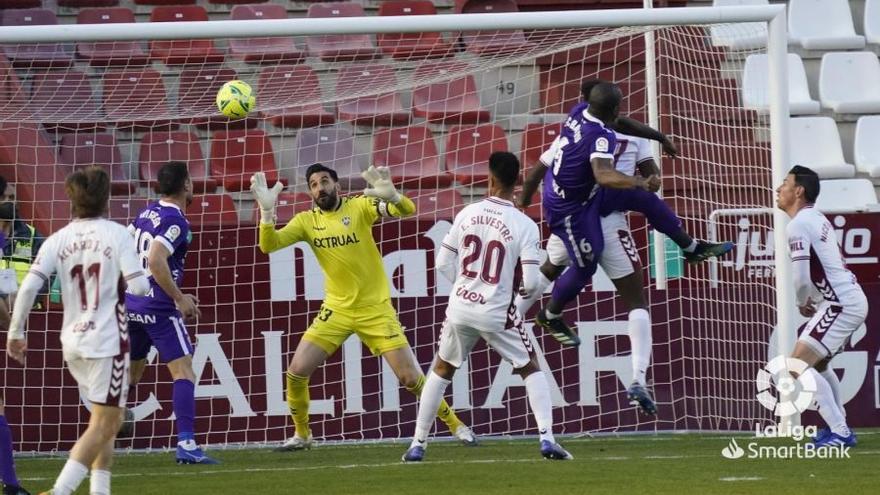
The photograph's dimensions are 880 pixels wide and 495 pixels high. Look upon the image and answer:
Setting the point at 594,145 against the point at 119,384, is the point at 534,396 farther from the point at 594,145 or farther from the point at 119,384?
the point at 119,384

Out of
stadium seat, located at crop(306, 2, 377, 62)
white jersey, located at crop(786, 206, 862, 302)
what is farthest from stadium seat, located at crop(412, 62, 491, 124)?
white jersey, located at crop(786, 206, 862, 302)

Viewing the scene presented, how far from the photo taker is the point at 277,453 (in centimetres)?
1102

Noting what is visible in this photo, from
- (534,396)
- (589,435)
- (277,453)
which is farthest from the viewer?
(589,435)

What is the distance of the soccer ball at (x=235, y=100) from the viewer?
1106 cm

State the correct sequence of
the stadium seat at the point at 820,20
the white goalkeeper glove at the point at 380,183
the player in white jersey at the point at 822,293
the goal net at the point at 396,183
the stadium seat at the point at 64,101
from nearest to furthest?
the white goalkeeper glove at the point at 380,183
the player in white jersey at the point at 822,293
the goal net at the point at 396,183
the stadium seat at the point at 64,101
the stadium seat at the point at 820,20

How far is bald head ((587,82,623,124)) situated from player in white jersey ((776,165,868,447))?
130 centimetres

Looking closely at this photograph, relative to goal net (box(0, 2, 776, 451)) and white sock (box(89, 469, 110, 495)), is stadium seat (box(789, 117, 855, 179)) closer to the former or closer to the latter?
goal net (box(0, 2, 776, 451))

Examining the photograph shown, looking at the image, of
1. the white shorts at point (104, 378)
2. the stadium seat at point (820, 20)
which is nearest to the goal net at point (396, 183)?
the stadium seat at point (820, 20)

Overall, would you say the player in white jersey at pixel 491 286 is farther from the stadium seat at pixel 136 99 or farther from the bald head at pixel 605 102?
the stadium seat at pixel 136 99

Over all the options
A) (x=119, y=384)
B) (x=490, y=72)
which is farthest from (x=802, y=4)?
(x=119, y=384)

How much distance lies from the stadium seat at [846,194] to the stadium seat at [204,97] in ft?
18.2

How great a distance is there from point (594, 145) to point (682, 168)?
11.5ft

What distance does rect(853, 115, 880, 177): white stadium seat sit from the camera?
1498 cm

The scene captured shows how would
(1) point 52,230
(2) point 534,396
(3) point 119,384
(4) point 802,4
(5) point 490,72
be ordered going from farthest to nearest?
1. (4) point 802,4
2. (5) point 490,72
3. (1) point 52,230
4. (2) point 534,396
5. (3) point 119,384
